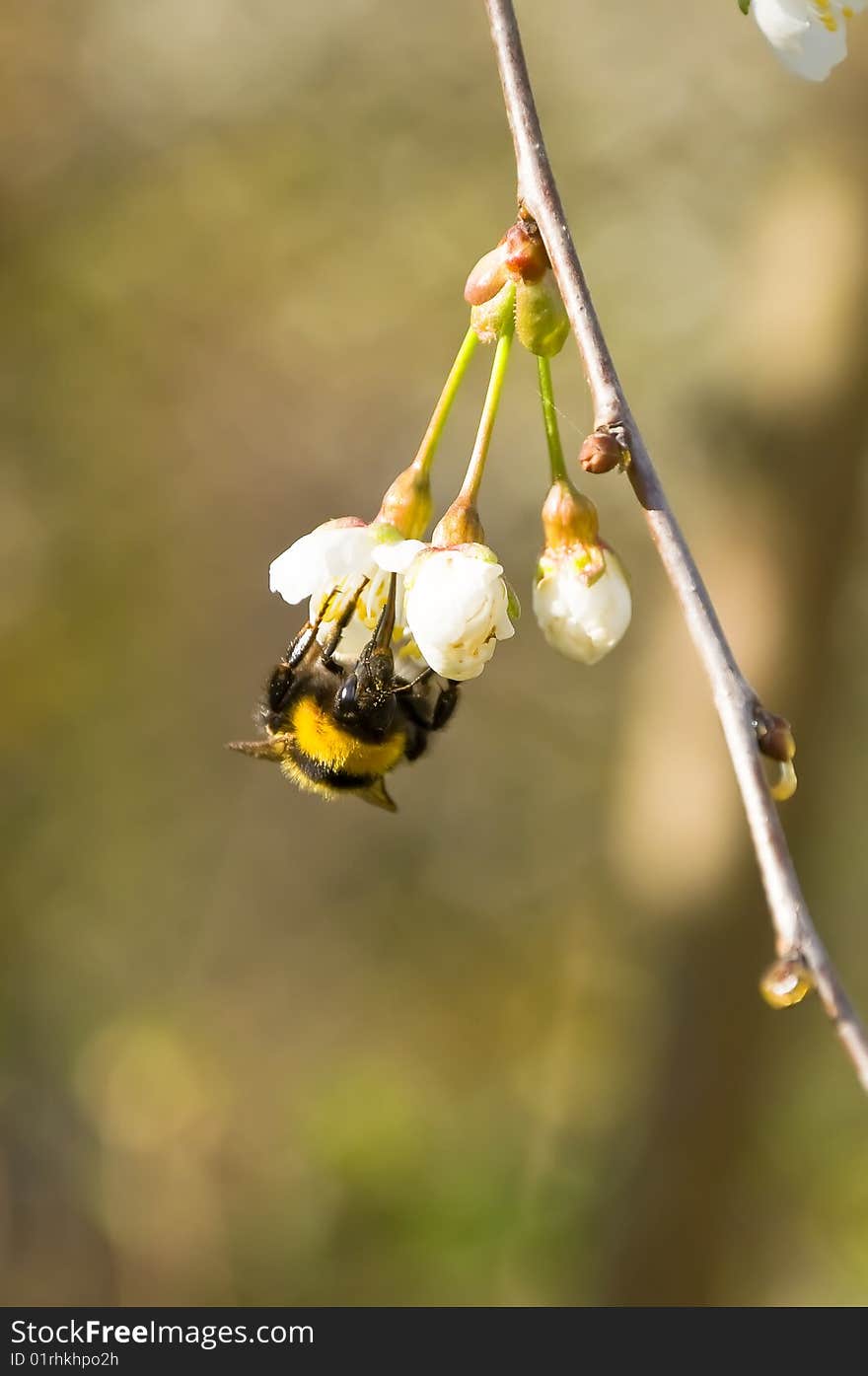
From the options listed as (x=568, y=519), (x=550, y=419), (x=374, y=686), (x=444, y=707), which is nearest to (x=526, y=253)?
(x=550, y=419)

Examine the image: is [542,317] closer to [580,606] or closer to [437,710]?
[580,606]

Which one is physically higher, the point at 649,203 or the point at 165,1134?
the point at 649,203

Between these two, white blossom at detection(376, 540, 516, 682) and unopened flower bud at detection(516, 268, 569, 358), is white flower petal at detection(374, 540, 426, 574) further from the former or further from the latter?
unopened flower bud at detection(516, 268, 569, 358)

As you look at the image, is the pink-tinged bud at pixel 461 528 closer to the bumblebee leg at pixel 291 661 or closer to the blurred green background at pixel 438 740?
the bumblebee leg at pixel 291 661

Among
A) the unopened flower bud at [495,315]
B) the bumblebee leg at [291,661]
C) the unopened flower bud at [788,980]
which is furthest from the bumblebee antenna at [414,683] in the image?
the unopened flower bud at [788,980]

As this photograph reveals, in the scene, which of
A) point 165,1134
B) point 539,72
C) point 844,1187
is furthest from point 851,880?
point 539,72

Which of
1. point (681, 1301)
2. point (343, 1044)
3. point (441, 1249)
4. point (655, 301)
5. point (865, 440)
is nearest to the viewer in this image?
point (865, 440)

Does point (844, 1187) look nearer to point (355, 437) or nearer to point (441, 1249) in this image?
point (441, 1249)
